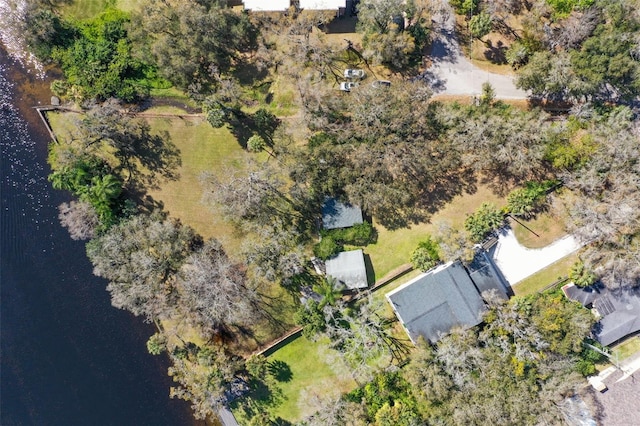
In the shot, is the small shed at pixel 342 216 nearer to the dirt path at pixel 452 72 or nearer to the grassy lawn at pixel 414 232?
the grassy lawn at pixel 414 232

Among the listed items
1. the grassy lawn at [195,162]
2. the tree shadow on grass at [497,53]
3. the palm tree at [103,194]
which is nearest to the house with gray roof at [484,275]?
the tree shadow on grass at [497,53]

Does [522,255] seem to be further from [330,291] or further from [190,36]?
[190,36]

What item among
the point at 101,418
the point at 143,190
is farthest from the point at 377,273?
the point at 101,418

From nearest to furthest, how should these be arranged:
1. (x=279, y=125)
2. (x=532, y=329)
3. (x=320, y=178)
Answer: (x=532, y=329), (x=320, y=178), (x=279, y=125)

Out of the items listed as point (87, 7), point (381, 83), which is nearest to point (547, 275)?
point (381, 83)

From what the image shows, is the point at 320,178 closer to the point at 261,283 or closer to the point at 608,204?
the point at 261,283
